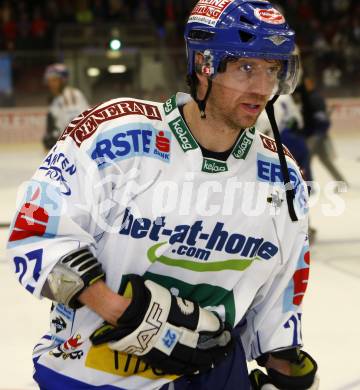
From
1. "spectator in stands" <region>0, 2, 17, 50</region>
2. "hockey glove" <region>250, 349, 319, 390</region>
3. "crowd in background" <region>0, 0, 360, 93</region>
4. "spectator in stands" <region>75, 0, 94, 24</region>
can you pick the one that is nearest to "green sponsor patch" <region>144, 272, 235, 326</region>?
"hockey glove" <region>250, 349, 319, 390</region>

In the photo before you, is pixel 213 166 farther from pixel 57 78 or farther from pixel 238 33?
pixel 57 78

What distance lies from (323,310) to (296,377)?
2644mm

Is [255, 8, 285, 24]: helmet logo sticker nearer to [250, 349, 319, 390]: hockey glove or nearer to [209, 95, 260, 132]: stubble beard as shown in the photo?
[209, 95, 260, 132]: stubble beard

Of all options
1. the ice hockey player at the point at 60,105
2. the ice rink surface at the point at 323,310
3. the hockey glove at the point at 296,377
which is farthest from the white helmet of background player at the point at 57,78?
the hockey glove at the point at 296,377

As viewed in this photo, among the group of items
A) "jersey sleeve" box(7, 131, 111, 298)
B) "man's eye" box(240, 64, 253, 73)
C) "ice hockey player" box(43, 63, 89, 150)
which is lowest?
"ice hockey player" box(43, 63, 89, 150)

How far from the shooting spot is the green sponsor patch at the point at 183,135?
178 cm

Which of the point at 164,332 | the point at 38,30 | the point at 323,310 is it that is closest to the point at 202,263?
the point at 164,332

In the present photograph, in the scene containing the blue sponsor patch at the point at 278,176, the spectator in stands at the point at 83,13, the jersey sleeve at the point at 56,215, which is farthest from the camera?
the spectator in stands at the point at 83,13

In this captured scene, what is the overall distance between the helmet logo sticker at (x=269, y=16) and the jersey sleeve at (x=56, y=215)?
44 cm

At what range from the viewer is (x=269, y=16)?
5.76 ft

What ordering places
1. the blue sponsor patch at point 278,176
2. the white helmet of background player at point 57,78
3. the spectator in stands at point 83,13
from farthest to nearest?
the spectator in stands at point 83,13 → the white helmet of background player at point 57,78 → the blue sponsor patch at point 278,176

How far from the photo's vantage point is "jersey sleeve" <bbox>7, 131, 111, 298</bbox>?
5.39ft

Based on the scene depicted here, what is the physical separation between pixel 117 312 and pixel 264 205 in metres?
0.40

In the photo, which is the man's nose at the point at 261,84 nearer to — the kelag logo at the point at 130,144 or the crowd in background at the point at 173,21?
the kelag logo at the point at 130,144
